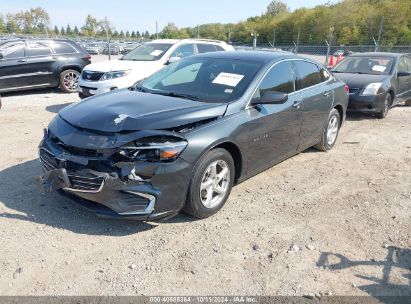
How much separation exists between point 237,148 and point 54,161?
1831 mm

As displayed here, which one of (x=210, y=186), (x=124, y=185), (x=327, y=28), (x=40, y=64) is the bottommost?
(x=210, y=186)

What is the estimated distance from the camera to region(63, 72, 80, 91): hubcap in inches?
441

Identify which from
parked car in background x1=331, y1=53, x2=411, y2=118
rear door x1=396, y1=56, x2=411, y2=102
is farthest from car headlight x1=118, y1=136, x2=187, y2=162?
rear door x1=396, y1=56, x2=411, y2=102

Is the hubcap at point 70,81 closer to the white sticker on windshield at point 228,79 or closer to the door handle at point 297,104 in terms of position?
the white sticker on windshield at point 228,79

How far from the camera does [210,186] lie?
12.8ft

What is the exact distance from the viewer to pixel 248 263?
3.26 m

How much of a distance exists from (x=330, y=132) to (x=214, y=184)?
124 inches

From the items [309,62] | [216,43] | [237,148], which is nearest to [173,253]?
[237,148]

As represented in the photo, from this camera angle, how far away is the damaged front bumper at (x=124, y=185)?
3.34 metres

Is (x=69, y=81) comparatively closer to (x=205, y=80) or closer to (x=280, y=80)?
(x=205, y=80)

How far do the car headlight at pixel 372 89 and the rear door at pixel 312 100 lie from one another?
3082 millimetres

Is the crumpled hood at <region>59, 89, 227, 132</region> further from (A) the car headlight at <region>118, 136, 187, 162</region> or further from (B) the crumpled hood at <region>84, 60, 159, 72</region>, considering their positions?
(B) the crumpled hood at <region>84, 60, 159, 72</region>

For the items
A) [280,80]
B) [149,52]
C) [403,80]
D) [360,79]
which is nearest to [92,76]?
[149,52]

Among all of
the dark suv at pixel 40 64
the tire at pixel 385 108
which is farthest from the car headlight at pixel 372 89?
the dark suv at pixel 40 64
